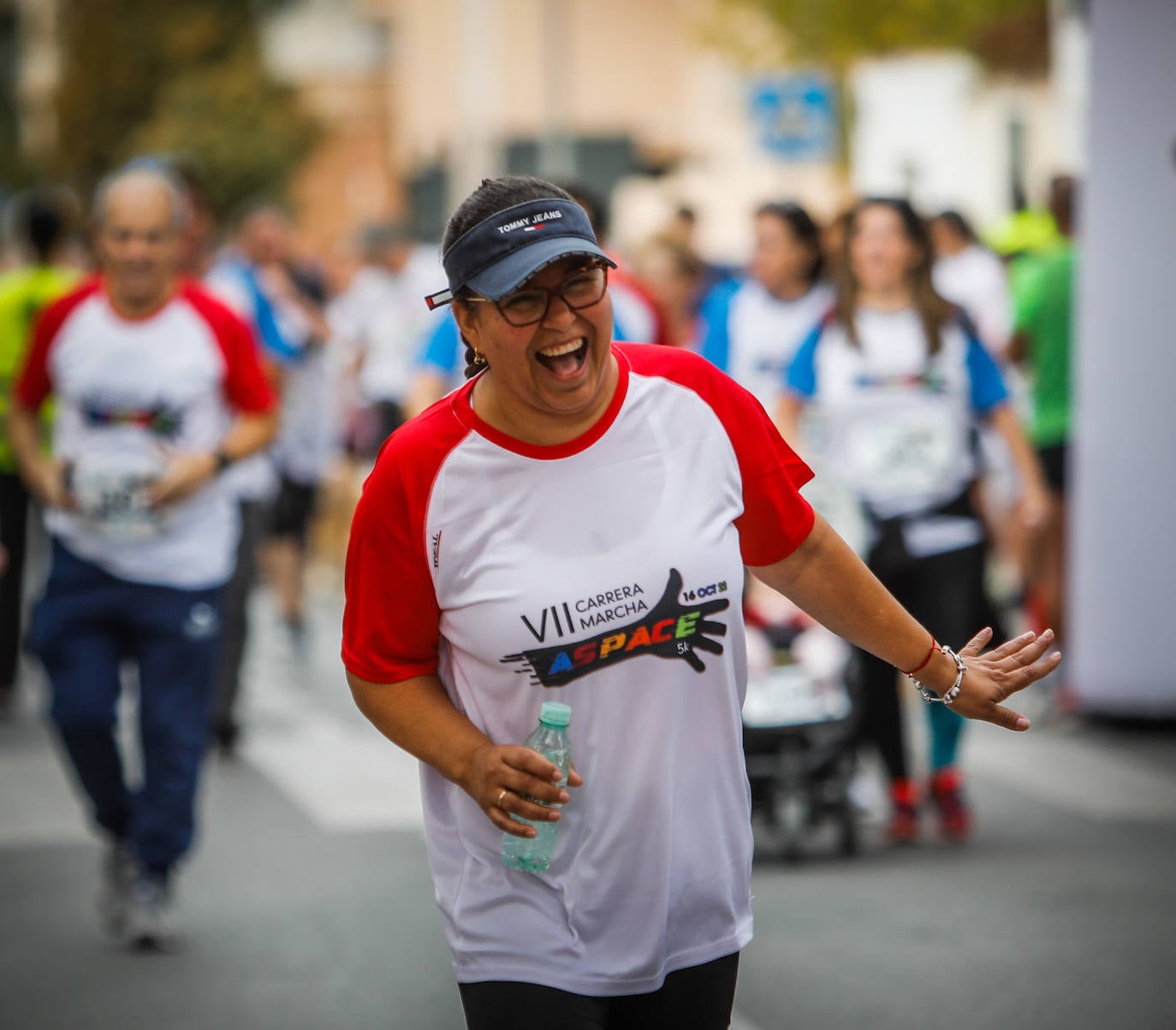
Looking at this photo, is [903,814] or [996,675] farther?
[903,814]

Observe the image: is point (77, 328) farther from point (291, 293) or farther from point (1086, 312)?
point (291, 293)

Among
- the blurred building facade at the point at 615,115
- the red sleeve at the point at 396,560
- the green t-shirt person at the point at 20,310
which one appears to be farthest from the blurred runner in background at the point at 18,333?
the red sleeve at the point at 396,560

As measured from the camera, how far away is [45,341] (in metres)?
6.40

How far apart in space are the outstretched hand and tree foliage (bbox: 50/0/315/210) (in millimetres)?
46734

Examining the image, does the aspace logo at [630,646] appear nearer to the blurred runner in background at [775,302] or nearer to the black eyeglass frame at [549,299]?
the black eyeglass frame at [549,299]

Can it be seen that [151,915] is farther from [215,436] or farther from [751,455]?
[751,455]

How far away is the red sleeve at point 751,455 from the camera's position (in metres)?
3.51

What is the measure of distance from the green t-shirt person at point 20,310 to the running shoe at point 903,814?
4781 millimetres

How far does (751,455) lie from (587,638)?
45 centimetres

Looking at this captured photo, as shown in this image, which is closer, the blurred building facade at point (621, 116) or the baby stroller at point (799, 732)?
the baby stroller at point (799, 732)

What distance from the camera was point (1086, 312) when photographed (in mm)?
9484

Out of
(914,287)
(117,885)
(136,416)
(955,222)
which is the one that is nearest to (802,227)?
(914,287)

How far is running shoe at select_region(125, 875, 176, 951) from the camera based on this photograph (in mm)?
6246

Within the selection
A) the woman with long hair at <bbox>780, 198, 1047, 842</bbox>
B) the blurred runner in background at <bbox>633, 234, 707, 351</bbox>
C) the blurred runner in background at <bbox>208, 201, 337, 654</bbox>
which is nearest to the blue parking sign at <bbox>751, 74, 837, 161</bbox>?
the blurred runner in background at <bbox>633, 234, 707, 351</bbox>
